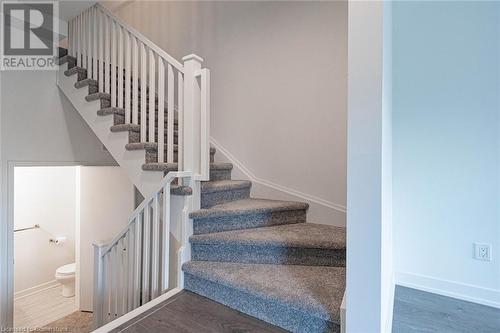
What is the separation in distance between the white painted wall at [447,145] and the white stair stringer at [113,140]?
200 centimetres

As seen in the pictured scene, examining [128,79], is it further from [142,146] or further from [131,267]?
[131,267]

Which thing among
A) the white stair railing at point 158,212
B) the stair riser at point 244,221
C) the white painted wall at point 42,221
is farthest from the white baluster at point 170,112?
the white painted wall at point 42,221

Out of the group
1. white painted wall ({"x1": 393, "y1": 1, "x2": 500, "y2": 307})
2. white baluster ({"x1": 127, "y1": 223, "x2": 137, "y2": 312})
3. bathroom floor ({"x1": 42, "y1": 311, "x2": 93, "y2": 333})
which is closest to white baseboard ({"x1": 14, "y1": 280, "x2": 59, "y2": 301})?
bathroom floor ({"x1": 42, "y1": 311, "x2": 93, "y2": 333})

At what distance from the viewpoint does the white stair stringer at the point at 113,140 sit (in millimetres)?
2250

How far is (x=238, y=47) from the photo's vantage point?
3.01 m

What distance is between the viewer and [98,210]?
11.9 feet

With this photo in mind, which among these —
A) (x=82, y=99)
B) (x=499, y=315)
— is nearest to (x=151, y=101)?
(x=82, y=99)

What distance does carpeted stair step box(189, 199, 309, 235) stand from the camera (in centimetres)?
201

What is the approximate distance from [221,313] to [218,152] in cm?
192

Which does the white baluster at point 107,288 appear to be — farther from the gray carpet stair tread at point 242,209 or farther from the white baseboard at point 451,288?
the white baseboard at point 451,288

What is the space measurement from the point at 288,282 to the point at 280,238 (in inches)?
13.1

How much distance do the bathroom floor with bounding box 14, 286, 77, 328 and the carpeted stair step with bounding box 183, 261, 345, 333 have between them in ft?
9.73

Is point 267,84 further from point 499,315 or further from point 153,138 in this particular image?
point 499,315

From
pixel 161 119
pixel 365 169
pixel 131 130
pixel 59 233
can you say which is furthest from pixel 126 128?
pixel 59 233
